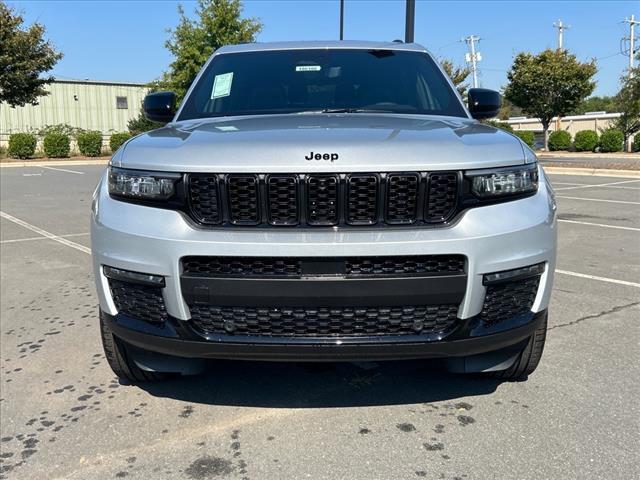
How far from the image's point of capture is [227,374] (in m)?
3.40

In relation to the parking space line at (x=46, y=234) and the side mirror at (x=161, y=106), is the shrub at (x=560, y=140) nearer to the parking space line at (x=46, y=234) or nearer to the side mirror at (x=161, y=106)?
the parking space line at (x=46, y=234)

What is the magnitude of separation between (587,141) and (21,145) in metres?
30.8

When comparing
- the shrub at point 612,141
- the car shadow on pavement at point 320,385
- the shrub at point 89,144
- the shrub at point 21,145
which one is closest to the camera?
the car shadow on pavement at point 320,385

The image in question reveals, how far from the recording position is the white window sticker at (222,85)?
153 inches

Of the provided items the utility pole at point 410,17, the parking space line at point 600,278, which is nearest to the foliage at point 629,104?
the utility pole at point 410,17

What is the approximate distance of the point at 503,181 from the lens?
2527mm

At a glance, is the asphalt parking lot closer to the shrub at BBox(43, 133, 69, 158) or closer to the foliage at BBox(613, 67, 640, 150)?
the shrub at BBox(43, 133, 69, 158)

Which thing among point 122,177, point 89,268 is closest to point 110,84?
point 89,268

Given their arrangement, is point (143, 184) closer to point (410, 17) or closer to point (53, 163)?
point (410, 17)

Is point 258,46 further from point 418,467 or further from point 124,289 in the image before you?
point 418,467

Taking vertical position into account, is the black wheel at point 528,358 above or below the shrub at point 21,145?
below

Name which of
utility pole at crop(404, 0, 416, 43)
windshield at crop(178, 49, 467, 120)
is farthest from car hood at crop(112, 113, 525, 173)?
utility pole at crop(404, 0, 416, 43)

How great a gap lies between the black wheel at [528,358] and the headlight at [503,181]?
695 mm

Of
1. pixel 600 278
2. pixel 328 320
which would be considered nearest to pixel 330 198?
pixel 328 320
